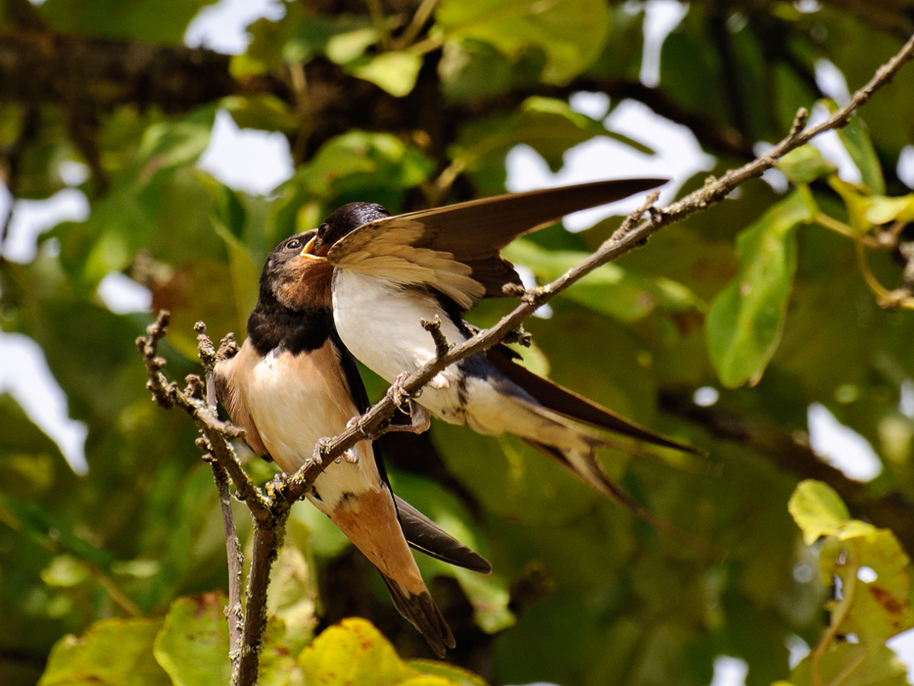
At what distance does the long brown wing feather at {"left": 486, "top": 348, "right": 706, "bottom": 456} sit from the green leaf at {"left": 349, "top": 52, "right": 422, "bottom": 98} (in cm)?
153

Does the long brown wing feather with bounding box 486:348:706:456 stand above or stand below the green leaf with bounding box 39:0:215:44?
above

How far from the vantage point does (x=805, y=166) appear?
6.40 ft

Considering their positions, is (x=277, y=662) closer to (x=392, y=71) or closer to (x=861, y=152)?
(x=861, y=152)

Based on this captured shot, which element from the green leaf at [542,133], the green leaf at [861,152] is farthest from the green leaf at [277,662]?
the green leaf at [542,133]

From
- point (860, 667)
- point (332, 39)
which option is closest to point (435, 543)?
point (860, 667)

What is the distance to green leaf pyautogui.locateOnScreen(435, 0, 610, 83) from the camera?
2.54 metres

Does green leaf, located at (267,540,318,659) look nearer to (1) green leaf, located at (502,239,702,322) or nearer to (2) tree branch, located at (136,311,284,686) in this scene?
(2) tree branch, located at (136,311,284,686)

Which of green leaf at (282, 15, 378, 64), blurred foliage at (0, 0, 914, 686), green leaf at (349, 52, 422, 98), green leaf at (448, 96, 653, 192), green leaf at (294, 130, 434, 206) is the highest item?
green leaf at (282, 15, 378, 64)

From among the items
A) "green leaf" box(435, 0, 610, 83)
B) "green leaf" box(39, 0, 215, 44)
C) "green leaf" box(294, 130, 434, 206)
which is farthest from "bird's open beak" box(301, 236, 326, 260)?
"green leaf" box(39, 0, 215, 44)

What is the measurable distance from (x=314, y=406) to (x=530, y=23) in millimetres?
1645

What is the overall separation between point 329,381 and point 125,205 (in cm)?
132

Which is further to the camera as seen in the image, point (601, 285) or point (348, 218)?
point (601, 285)

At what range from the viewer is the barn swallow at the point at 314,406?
1251 millimetres

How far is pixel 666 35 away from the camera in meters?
4.38
